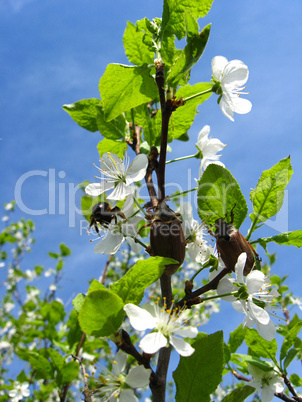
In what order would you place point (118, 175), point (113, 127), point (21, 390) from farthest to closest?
point (21, 390) → point (113, 127) → point (118, 175)

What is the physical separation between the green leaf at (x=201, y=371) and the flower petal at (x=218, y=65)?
105cm

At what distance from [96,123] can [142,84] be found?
550 millimetres

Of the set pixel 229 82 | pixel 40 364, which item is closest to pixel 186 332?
pixel 229 82

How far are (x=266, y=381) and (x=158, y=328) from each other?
1083 mm

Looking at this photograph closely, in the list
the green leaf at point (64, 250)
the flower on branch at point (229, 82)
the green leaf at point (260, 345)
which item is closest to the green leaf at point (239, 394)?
the green leaf at point (260, 345)

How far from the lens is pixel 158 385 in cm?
113

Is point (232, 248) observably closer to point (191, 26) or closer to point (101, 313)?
point (101, 313)

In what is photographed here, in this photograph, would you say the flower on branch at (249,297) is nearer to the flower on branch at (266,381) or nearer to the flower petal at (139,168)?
the flower petal at (139,168)

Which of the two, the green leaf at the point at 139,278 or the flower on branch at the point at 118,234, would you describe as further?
the flower on branch at the point at 118,234

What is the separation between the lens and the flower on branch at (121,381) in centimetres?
110

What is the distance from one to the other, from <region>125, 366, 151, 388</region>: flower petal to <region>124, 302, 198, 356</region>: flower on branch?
95 millimetres

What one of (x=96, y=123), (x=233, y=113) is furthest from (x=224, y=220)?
(x=96, y=123)

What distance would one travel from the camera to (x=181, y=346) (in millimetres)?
1091

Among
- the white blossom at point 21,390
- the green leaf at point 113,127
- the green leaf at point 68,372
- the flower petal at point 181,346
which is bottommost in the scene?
the white blossom at point 21,390
